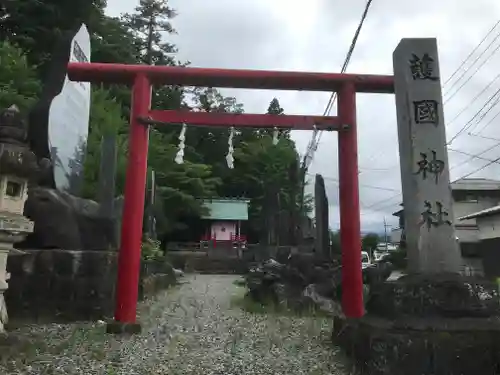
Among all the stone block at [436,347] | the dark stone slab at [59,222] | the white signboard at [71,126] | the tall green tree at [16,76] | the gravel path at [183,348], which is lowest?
the gravel path at [183,348]

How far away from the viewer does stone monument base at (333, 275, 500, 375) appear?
3777mm

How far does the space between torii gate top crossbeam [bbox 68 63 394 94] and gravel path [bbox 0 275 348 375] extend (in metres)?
3.69

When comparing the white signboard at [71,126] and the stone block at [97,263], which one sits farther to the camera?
the white signboard at [71,126]

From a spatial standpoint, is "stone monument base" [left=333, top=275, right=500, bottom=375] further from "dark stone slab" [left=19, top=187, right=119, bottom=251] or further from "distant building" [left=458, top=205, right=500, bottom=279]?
"distant building" [left=458, top=205, right=500, bottom=279]

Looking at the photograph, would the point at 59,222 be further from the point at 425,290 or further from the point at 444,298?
the point at 444,298

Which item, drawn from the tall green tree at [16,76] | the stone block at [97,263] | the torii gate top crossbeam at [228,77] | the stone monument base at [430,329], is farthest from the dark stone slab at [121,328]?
the tall green tree at [16,76]

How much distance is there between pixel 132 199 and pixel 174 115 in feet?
4.83

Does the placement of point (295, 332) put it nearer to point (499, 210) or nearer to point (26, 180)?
point (26, 180)

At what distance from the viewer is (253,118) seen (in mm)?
7074

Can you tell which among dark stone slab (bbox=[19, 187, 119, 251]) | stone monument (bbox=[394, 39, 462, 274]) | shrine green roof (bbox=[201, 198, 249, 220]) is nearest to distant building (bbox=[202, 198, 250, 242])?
shrine green roof (bbox=[201, 198, 249, 220])

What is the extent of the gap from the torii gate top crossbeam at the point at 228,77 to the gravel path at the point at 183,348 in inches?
145

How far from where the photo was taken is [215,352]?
5125 mm

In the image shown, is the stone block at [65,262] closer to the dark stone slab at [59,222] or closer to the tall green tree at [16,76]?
the dark stone slab at [59,222]

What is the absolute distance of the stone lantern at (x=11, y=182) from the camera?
183 inches
